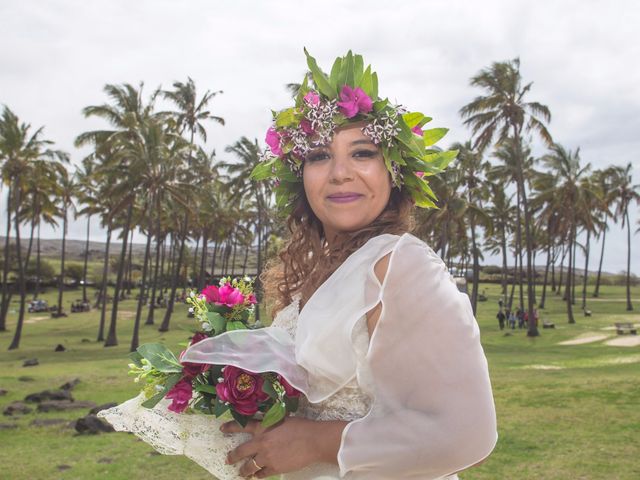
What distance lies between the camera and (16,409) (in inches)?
571

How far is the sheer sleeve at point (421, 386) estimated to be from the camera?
1794mm

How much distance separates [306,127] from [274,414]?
1220mm

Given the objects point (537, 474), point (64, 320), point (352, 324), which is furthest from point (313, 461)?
point (64, 320)

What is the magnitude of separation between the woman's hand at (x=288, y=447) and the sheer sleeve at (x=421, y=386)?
0.37 feet

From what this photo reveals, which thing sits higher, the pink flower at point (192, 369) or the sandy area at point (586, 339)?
the pink flower at point (192, 369)

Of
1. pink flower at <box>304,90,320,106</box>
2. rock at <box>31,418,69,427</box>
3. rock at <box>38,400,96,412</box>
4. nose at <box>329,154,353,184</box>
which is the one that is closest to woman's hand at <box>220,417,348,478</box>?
nose at <box>329,154,353,184</box>

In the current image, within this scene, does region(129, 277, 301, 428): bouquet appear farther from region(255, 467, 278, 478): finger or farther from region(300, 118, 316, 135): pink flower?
region(300, 118, 316, 135): pink flower

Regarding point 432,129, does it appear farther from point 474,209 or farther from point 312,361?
point 474,209

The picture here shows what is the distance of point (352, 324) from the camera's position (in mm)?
1929

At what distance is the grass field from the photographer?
30.5 ft

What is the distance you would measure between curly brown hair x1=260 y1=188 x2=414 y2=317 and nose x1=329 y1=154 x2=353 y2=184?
8.8 inches

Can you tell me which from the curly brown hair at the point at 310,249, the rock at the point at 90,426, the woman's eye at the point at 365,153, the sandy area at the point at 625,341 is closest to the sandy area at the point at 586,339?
the sandy area at the point at 625,341

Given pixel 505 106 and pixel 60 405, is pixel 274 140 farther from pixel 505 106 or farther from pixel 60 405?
pixel 505 106

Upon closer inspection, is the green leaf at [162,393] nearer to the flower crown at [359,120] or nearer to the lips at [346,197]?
the lips at [346,197]
